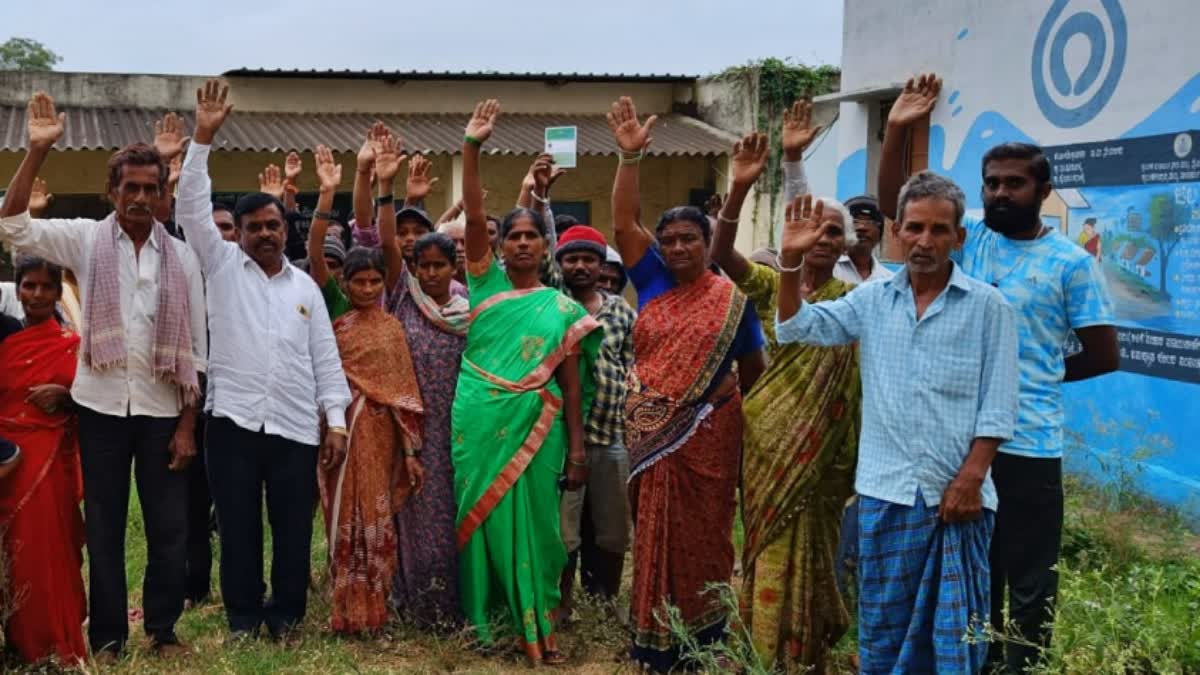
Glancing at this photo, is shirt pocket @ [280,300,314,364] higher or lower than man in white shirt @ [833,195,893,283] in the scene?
lower

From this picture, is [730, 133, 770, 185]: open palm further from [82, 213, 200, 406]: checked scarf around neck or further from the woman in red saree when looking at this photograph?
the woman in red saree

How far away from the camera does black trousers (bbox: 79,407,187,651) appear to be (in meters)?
4.05

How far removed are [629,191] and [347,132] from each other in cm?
1127

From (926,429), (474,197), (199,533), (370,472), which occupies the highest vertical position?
(474,197)

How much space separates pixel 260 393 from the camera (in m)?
4.27

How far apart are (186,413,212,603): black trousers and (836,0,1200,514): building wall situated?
5083mm

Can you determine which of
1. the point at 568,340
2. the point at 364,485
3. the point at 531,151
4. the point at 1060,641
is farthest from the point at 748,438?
the point at 531,151

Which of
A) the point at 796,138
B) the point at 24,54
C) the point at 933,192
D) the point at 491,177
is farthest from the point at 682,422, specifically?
the point at 24,54

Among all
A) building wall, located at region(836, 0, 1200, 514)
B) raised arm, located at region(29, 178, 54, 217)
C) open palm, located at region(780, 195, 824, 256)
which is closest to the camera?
open palm, located at region(780, 195, 824, 256)

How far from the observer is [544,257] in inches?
187

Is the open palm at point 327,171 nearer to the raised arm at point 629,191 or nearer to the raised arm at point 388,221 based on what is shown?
the raised arm at point 388,221

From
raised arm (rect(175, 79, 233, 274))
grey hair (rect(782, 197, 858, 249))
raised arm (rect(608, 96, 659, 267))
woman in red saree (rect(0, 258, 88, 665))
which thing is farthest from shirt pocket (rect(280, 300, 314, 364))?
grey hair (rect(782, 197, 858, 249))

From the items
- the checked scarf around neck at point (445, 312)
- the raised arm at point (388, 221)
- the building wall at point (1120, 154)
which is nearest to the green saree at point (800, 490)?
the checked scarf around neck at point (445, 312)

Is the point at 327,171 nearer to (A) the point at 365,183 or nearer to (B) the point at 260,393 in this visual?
(A) the point at 365,183
